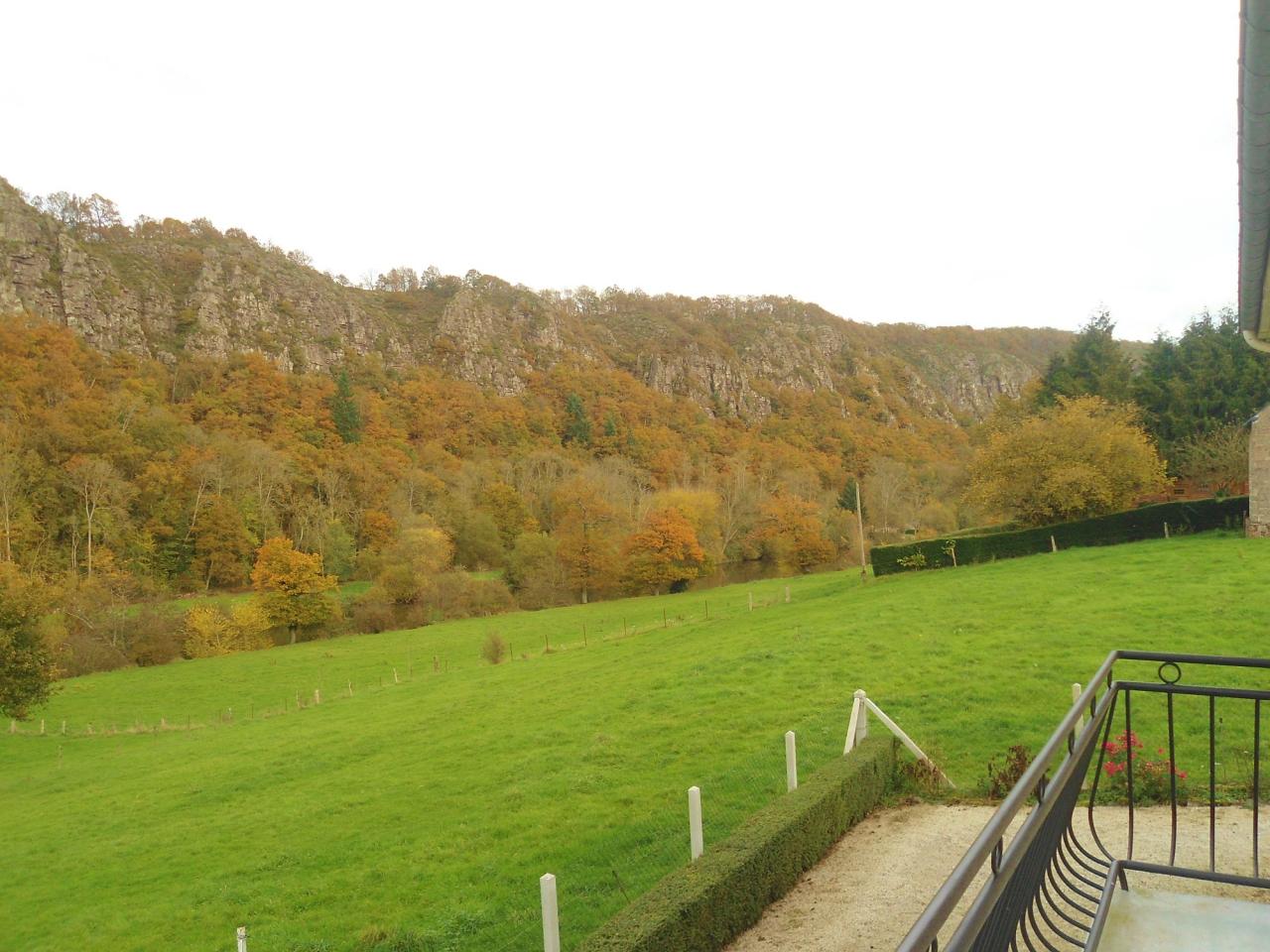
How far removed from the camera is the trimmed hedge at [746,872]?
5.79m

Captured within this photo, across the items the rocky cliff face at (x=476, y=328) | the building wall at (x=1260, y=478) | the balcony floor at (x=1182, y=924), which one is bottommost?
the balcony floor at (x=1182, y=924)

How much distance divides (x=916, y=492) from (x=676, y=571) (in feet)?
116

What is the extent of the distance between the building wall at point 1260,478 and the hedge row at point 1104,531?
3.07m

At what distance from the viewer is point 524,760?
13.9 m

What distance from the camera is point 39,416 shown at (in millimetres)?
58094

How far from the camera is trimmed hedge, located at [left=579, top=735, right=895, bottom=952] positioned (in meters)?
5.79

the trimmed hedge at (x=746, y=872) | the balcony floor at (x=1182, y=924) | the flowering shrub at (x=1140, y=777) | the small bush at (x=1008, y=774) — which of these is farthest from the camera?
the small bush at (x=1008, y=774)

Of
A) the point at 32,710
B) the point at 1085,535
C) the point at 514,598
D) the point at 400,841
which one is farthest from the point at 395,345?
the point at 400,841

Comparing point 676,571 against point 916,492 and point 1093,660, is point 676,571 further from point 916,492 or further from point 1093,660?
point 1093,660

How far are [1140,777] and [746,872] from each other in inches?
174

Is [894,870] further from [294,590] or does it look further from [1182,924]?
[294,590]

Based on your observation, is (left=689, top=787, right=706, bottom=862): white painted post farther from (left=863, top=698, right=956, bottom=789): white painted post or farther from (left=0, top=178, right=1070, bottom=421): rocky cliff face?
(left=0, top=178, right=1070, bottom=421): rocky cliff face

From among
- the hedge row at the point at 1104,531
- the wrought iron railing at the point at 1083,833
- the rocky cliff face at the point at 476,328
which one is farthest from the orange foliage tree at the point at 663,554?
the rocky cliff face at the point at 476,328

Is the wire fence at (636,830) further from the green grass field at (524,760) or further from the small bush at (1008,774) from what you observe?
the small bush at (1008,774)
